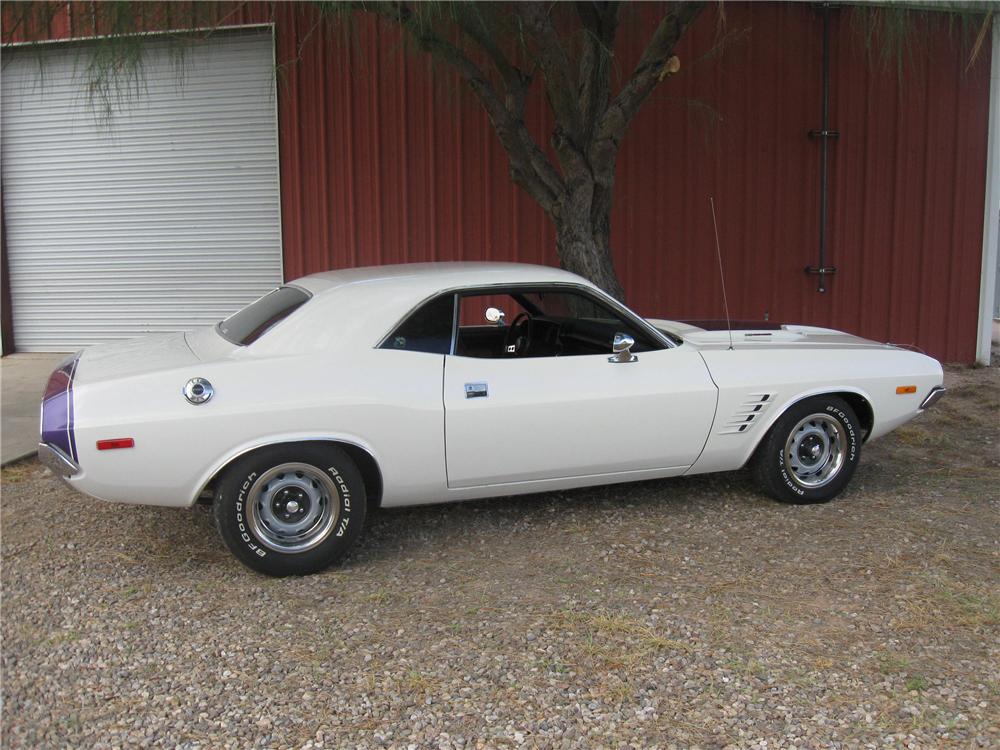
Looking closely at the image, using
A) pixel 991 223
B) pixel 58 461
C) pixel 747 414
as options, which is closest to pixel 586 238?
pixel 747 414

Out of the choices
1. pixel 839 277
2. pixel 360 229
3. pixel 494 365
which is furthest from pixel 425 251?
pixel 494 365

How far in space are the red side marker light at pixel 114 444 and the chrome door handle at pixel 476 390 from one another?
4.90ft

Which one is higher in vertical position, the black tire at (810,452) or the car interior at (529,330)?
the car interior at (529,330)

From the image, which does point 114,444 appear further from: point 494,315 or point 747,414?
point 747,414

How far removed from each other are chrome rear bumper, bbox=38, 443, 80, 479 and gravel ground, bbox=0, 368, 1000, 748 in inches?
23.0

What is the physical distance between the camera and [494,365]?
14.7 feet

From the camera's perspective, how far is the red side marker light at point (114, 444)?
3850mm

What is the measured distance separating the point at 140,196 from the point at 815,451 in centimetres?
829

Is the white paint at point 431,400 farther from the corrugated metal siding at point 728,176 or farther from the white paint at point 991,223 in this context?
the white paint at point 991,223

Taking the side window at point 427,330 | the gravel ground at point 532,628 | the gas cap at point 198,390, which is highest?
the side window at point 427,330

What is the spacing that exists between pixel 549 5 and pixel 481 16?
54.6 inches

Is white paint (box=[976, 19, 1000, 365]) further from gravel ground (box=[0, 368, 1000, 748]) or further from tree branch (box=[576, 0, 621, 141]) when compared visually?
gravel ground (box=[0, 368, 1000, 748])

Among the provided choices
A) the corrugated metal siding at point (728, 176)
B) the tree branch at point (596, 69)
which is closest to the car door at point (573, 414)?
the tree branch at point (596, 69)

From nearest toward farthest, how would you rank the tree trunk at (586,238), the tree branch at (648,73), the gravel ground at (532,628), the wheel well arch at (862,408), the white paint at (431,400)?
the gravel ground at (532,628)
the white paint at (431,400)
the wheel well arch at (862,408)
the tree branch at (648,73)
the tree trunk at (586,238)
